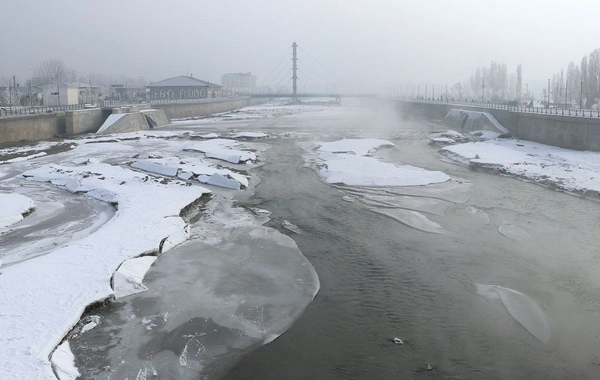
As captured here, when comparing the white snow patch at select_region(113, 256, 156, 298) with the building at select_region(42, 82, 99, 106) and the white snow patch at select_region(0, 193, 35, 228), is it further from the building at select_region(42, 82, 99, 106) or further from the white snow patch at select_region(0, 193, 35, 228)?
the building at select_region(42, 82, 99, 106)

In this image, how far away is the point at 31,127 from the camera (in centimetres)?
3478

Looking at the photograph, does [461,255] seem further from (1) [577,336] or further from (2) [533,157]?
(2) [533,157]

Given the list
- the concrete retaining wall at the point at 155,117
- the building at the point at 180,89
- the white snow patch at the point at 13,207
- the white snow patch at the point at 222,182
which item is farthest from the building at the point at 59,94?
the building at the point at 180,89

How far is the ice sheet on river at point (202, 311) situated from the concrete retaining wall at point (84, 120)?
29213 mm

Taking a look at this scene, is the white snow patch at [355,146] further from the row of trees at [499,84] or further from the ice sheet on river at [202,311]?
the row of trees at [499,84]

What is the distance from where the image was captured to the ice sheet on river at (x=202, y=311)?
26.4ft

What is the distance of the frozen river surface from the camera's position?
8.08 metres

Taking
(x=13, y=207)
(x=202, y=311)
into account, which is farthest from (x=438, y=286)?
(x=13, y=207)

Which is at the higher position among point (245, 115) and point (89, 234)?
point (245, 115)

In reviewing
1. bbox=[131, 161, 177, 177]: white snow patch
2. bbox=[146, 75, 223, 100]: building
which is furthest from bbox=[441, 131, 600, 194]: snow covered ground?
bbox=[146, 75, 223, 100]: building

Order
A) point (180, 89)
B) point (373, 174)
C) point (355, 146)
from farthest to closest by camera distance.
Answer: point (180, 89) → point (355, 146) → point (373, 174)

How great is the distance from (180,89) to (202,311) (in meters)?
85.6

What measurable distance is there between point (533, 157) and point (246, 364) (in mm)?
23692

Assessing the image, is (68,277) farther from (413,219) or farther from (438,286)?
(413,219)
